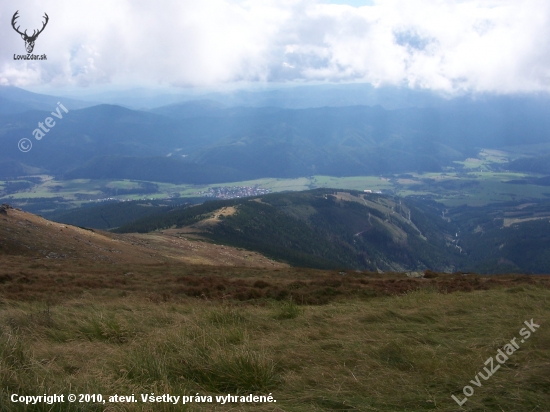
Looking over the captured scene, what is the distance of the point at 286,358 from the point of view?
6961 millimetres

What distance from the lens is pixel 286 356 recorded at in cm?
704

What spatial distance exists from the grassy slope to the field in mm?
21

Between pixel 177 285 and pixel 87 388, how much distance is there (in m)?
13.2

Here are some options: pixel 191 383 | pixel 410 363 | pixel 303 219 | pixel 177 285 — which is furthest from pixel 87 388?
pixel 303 219

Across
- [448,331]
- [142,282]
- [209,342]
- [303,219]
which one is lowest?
[303,219]

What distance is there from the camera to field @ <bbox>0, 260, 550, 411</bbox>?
542 cm

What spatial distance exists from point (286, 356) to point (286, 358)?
0.07 meters

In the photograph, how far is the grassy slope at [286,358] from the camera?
5449mm

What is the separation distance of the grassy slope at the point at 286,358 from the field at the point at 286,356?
21 mm

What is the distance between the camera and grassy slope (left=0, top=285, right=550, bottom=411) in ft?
17.9

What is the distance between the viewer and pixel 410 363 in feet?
22.4

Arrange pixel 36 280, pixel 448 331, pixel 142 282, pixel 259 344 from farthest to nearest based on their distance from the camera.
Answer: pixel 142 282 < pixel 36 280 < pixel 448 331 < pixel 259 344

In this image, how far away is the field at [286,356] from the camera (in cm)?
542

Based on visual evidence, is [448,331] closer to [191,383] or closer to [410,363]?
[410,363]
